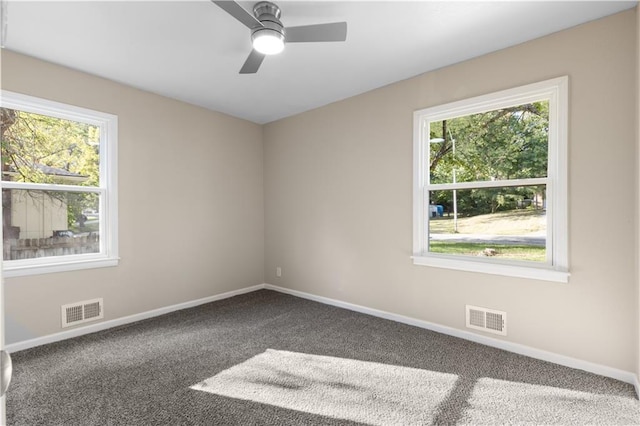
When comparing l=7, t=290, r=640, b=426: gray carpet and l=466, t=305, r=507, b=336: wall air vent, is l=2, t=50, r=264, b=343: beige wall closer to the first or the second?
l=7, t=290, r=640, b=426: gray carpet

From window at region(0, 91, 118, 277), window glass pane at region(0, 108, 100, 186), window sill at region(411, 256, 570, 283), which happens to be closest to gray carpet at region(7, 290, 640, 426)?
window sill at region(411, 256, 570, 283)

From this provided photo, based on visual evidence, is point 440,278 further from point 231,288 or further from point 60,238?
point 60,238

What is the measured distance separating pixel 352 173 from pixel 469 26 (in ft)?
6.25

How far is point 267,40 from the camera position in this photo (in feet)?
7.91

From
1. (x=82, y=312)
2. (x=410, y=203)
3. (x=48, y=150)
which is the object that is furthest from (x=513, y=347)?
(x=48, y=150)

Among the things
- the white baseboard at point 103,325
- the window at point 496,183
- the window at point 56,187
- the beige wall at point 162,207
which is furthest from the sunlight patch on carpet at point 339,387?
the window at point 56,187

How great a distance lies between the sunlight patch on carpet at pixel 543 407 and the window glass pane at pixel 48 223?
3.65 metres

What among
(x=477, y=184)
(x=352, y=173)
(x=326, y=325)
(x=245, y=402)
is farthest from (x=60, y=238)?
(x=477, y=184)

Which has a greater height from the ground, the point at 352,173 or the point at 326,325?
the point at 352,173

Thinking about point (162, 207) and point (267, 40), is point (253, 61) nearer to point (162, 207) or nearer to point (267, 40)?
point (267, 40)

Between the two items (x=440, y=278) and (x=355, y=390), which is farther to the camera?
(x=440, y=278)

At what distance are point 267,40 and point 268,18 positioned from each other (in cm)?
14

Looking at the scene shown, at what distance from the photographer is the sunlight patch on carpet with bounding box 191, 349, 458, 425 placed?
2199 millimetres

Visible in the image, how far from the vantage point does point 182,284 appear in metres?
4.23
